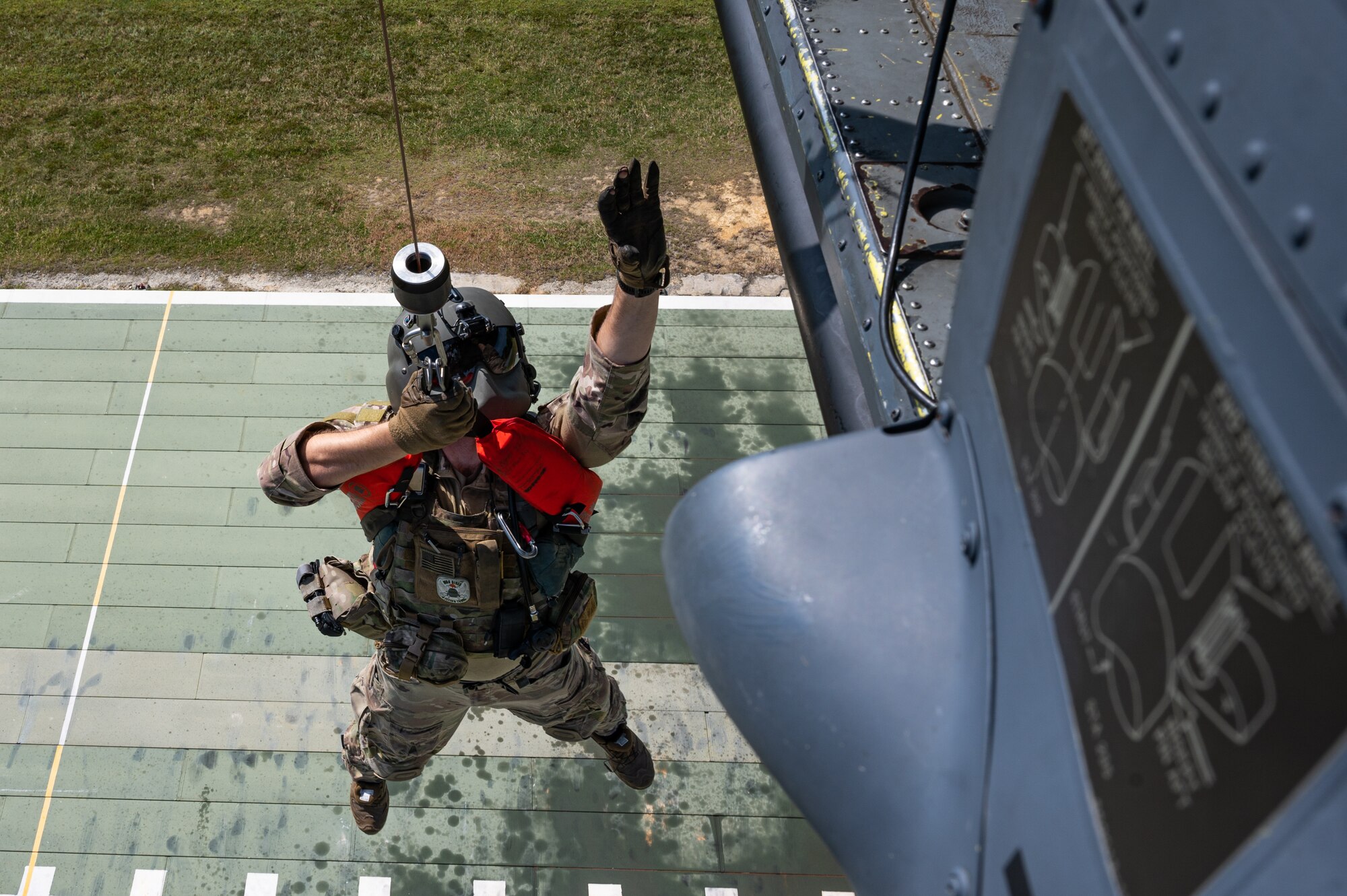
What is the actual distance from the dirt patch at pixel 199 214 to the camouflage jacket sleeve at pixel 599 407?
19.0ft

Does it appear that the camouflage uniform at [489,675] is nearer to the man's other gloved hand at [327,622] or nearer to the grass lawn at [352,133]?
the man's other gloved hand at [327,622]

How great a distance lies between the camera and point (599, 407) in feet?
12.4

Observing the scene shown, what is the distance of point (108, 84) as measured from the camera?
9992 millimetres

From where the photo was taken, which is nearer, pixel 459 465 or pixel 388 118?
pixel 459 465

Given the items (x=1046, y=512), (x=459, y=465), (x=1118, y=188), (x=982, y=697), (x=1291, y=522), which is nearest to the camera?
(x=1291, y=522)

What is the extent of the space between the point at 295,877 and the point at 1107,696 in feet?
15.0

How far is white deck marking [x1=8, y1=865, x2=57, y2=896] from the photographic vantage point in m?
4.75

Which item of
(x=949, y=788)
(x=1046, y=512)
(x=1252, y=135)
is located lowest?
(x=949, y=788)

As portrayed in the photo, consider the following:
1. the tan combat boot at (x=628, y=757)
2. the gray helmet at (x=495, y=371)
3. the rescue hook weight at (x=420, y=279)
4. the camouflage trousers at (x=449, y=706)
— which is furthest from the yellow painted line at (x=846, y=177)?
the tan combat boot at (x=628, y=757)

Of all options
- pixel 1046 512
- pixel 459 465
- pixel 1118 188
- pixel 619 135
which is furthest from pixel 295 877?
pixel 619 135

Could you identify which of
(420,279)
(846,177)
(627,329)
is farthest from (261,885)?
(846,177)

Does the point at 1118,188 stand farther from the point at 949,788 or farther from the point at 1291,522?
the point at 949,788

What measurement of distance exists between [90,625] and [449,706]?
8.08ft

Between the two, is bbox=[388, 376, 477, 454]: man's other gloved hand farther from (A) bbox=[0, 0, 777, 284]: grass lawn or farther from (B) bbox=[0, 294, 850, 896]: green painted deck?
(A) bbox=[0, 0, 777, 284]: grass lawn
